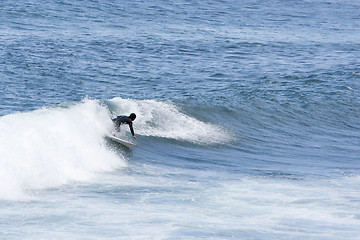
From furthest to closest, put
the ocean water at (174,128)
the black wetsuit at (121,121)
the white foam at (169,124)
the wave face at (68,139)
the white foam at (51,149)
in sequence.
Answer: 1. the white foam at (169,124)
2. the black wetsuit at (121,121)
3. the wave face at (68,139)
4. the white foam at (51,149)
5. the ocean water at (174,128)

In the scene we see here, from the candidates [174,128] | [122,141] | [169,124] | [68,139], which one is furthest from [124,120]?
[169,124]

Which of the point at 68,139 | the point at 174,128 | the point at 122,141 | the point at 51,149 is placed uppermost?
the point at 174,128

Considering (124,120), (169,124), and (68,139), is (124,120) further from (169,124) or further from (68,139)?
(169,124)

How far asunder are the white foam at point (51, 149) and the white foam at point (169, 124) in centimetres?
278

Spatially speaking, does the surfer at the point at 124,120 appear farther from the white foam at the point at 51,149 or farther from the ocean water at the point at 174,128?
the ocean water at the point at 174,128

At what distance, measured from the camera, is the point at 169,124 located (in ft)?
83.9

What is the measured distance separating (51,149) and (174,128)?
762cm

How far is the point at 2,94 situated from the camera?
2872cm

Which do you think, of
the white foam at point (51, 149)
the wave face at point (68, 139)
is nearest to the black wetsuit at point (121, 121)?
the wave face at point (68, 139)

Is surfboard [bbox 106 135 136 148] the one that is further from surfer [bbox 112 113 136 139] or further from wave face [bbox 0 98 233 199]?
surfer [bbox 112 113 136 139]

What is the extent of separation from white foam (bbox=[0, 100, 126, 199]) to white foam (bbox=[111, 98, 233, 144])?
9.13 feet

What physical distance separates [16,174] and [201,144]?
8658 mm

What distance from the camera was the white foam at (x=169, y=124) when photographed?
24359mm

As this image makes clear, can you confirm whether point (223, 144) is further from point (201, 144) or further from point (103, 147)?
point (103, 147)
